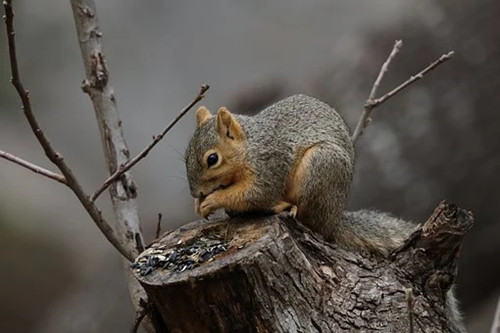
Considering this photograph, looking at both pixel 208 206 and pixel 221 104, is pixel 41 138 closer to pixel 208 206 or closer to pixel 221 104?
pixel 208 206

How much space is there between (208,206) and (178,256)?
445 mm

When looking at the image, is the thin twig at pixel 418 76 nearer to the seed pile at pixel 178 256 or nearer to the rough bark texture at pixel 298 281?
the rough bark texture at pixel 298 281

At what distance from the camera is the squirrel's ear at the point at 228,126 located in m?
2.73

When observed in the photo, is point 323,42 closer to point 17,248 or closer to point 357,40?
point 357,40

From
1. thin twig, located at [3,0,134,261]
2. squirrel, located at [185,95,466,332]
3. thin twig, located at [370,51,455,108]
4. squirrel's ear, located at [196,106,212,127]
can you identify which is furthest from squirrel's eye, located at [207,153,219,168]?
thin twig, located at [370,51,455,108]

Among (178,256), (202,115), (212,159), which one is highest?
(202,115)

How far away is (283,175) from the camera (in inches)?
108

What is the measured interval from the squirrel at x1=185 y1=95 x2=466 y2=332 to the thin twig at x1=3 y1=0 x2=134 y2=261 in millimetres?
301

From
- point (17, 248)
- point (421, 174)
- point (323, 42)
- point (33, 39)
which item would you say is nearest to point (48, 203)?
point (17, 248)

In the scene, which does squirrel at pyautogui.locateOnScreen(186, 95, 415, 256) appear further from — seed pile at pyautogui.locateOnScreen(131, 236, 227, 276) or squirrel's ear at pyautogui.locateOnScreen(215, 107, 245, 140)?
seed pile at pyautogui.locateOnScreen(131, 236, 227, 276)

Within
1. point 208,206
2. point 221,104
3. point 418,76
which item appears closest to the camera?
point 208,206

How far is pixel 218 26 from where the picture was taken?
802cm

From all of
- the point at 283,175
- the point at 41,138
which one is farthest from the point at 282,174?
the point at 41,138

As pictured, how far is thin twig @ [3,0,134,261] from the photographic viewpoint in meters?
2.01
